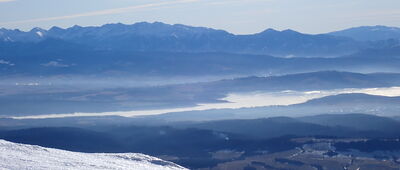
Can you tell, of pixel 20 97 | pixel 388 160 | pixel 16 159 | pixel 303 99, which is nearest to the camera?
pixel 16 159

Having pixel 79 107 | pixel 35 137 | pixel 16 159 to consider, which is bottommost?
pixel 16 159

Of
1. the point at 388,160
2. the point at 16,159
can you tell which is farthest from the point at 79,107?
the point at 16,159

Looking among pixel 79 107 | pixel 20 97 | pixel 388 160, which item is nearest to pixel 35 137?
pixel 388 160

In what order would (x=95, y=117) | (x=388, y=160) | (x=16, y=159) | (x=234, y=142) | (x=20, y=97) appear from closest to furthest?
1. (x=16, y=159)
2. (x=388, y=160)
3. (x=234, y=142)
4. (x=95, y=117)
5. (x=20, y=97)

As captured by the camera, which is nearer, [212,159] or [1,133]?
[212,159]

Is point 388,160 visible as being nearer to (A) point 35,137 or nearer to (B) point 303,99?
(A) point 35,137

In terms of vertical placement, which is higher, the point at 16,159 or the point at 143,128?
the point at 143,128
